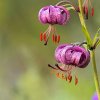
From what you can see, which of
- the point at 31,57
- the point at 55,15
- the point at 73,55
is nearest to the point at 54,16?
the point at 55,15

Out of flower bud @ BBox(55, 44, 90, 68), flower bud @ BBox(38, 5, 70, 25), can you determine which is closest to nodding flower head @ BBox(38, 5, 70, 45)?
flower bud @ BBox(38, 5, 70, 25)

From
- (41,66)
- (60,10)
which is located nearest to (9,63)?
(41,66)

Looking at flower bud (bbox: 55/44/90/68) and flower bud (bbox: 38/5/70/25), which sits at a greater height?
flower bud (bbox: 38/5/70/25)

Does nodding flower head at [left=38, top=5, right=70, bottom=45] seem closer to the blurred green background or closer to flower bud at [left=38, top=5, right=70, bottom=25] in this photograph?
flower bud at [left=38, top=5, right=70, bottom=25]

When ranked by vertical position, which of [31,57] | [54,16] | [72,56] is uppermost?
[54,16]

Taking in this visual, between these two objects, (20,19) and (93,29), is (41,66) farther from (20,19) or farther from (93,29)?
(20,19)

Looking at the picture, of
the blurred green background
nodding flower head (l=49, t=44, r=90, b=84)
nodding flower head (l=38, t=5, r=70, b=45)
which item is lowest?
the blurred green background

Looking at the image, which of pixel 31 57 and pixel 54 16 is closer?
pixel 54 16

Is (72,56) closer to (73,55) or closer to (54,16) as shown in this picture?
(73,55)

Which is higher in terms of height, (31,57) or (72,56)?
(72,56)
